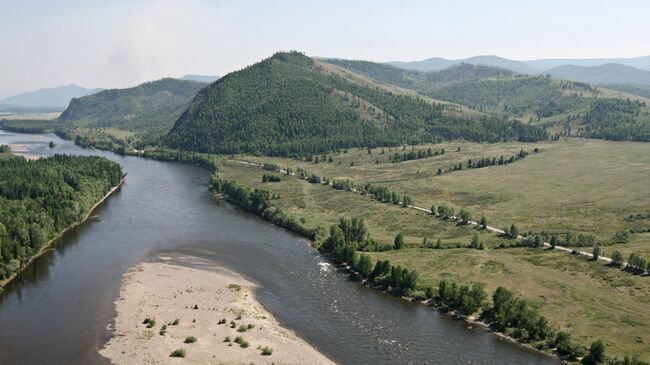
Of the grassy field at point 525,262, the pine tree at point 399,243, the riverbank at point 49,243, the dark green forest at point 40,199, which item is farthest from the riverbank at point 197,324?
the pine tree at point 399,243

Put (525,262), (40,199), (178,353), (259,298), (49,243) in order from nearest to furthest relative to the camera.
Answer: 1. (178,353)
2. (259,298)
3. (525,262)
4. (49,243)
5. (40,199)

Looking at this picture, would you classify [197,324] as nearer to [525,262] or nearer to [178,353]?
[178,353]

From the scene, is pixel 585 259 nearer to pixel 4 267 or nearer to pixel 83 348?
pixel 83 348

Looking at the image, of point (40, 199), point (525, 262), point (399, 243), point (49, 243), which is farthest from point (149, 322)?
point (525, 262)

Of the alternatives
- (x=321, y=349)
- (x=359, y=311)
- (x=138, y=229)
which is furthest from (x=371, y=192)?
(x=321, y=349)

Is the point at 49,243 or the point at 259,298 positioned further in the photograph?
the point at 49,243

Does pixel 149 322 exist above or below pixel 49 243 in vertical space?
below

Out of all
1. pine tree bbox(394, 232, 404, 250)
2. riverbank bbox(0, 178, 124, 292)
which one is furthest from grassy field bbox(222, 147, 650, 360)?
riverbank bbox(0, 178, 124, 292)
